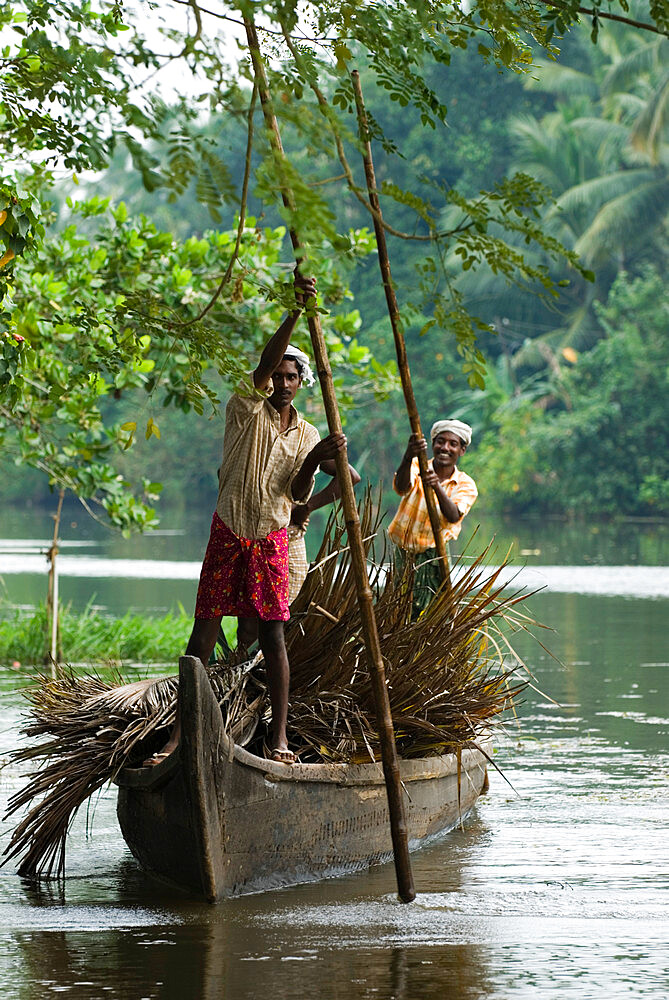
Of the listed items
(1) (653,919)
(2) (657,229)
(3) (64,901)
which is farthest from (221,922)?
(2) (657,229)

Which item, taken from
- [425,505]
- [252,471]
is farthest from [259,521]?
[425,505]

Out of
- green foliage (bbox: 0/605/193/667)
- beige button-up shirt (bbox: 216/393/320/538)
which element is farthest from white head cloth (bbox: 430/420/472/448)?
green foliage (bbox: 0/605/193/667)

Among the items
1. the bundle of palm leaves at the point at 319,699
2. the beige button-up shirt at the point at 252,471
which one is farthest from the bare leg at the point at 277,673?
the beige button-up shirt at the point at 252,471

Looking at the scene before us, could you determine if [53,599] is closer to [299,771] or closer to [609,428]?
[299,771]

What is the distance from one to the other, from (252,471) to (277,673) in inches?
29.6

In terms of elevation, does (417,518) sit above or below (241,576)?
above

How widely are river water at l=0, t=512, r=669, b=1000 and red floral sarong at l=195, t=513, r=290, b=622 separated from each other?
1027mm

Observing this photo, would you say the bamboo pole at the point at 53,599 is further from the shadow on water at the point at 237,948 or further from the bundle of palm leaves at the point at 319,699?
the shadow on water at the point at 237,948

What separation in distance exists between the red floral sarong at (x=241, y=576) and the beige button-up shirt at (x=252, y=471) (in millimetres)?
58

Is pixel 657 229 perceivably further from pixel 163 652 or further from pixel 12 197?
pixel 12 197

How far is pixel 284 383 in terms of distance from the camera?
220 inches

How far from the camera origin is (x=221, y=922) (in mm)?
4844

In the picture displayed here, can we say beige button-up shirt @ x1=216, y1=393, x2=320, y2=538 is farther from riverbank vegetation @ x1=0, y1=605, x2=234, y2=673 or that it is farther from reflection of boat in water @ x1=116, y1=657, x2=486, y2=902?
riverbank vegetation @ x1=0, y1=605, x2=234, y2=673

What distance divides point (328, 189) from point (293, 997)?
40918 millimetres
